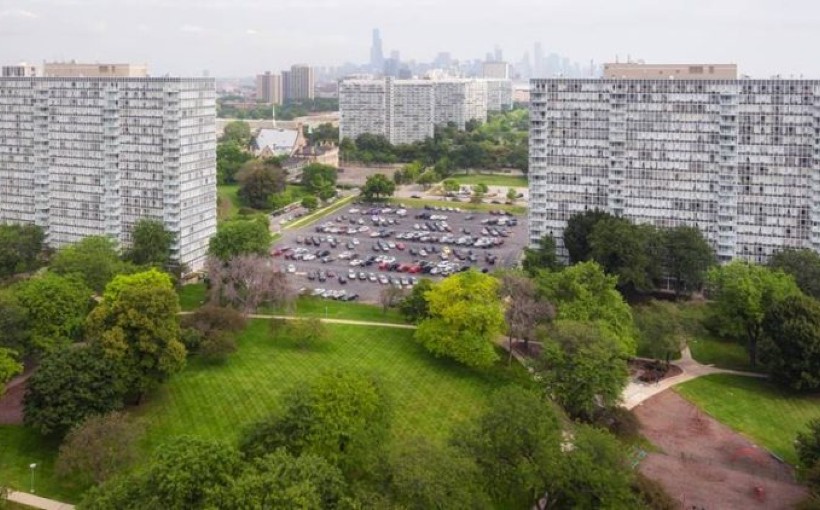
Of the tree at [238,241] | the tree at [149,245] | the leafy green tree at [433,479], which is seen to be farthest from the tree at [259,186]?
the leafy green tree at [433,479]

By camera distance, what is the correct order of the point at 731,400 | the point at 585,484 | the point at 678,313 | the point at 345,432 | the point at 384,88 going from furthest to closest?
the point at 384,88, the point at 678,313, the point at 731,400, the point at 345,432, the point at 585,484

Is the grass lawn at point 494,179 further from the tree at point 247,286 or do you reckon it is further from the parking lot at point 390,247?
the tree at point 247,286

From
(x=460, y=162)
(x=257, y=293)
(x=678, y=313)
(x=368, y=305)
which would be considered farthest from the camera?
(x=460, y=162)

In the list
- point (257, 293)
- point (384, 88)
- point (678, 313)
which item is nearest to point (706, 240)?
point (678, 313)

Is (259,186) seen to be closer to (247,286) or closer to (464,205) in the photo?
(464,205)

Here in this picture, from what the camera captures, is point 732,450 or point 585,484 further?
point 732,450

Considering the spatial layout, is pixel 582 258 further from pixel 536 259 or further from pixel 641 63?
pixel 641 63
